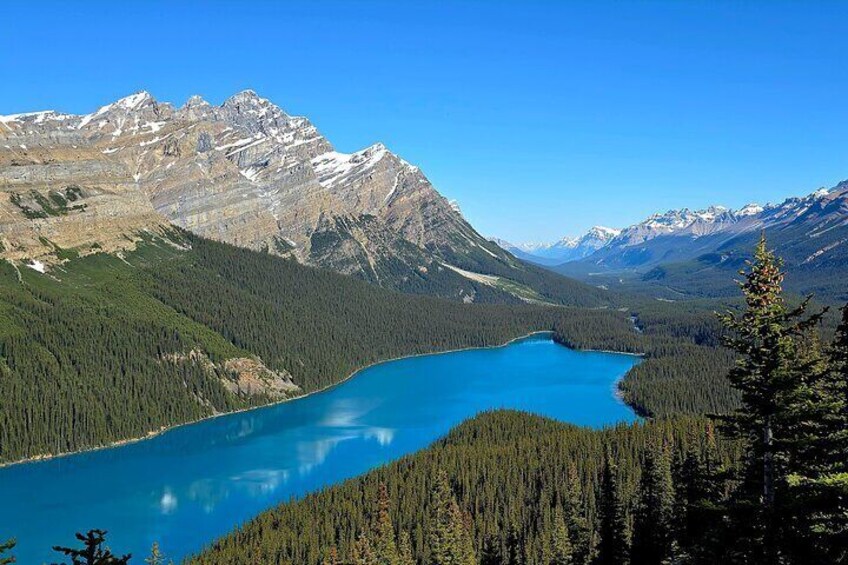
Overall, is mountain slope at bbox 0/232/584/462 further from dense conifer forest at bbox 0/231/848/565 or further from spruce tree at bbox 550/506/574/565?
spruce tree at bbox 550/506/574/565

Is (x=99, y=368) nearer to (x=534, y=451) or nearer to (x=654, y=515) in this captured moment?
(x=534, y=451)

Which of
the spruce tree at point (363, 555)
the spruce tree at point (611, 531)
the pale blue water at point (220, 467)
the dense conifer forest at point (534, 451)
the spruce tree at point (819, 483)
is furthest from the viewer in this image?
the pale blue water at point (220, 467)

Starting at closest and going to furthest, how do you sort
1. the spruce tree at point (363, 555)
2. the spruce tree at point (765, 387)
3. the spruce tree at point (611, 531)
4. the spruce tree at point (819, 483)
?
1. the spruce tree at point (819, 483)
2. the spruce tree at point (765, 387)
3. the spruce tree at point (363, 555)
4. the spruce tree at point (611, 531)

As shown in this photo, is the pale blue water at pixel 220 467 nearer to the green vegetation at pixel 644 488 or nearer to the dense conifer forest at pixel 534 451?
the dense conifer forest at pixel 534 451

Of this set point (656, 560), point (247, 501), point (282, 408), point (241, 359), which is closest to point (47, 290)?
point (241, 359)

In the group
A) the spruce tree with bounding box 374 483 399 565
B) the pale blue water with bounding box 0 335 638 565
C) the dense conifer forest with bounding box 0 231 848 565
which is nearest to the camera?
the dense conifer forest with bounding box 0 231 848 565

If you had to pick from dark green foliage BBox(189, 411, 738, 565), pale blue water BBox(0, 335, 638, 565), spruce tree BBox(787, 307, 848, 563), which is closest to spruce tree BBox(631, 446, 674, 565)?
dark green foliage BBox(189, 411, 738, 565)

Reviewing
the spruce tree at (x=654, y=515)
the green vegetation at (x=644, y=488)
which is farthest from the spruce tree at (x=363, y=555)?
the spruce tree at (x=654, y=515)
